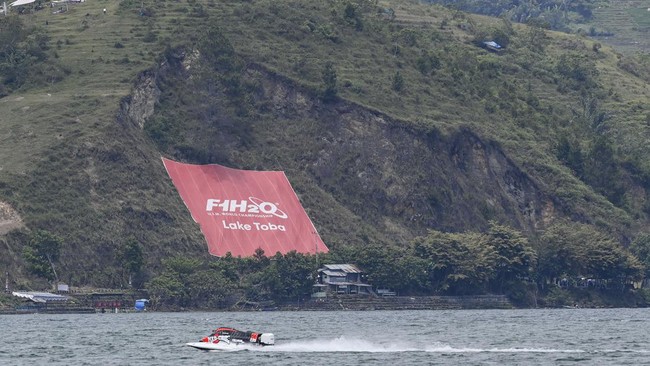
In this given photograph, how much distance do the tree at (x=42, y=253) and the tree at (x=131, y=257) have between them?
26.2 feet

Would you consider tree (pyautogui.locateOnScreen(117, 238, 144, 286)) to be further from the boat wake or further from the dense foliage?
the boat wake

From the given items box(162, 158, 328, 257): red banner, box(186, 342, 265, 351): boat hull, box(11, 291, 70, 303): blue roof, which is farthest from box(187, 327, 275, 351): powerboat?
box(162, 158, 328, 257): red banner

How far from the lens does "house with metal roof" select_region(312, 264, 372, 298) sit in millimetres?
184750

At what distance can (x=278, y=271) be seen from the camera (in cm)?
17875

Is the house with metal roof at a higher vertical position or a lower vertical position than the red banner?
lower

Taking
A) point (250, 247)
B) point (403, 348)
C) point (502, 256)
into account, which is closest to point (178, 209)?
point (250, 247)

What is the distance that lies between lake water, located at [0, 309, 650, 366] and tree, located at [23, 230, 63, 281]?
6233mm

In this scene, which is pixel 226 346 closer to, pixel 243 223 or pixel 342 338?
pixel 342 338

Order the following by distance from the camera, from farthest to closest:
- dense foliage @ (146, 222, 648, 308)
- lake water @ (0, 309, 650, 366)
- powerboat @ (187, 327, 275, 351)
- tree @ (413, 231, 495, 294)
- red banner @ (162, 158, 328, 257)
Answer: red banner @ (162, 158, 328, 257), tree @ (413, 231, 495, 294), dense foliage @ (146, 222, 648, 308), powerboat @ (187, 327, 275, 351), lake water @ (0, 309, 650, 366)

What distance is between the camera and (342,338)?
125 metres

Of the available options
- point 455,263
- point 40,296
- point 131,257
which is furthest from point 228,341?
point 455,263

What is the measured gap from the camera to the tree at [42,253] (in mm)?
168250

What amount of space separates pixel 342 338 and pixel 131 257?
54.6 m

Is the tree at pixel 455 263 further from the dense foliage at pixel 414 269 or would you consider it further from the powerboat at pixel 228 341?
the powerboat at pixel 228 341
